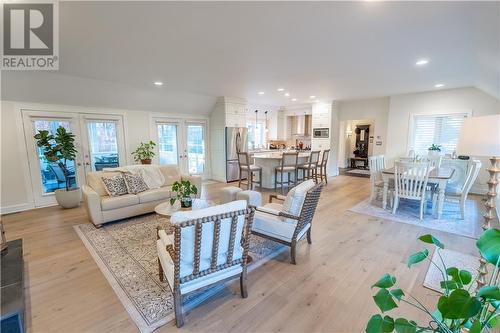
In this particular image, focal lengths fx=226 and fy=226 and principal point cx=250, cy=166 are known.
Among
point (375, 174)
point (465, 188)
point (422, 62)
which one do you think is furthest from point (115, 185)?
point (465, 188)

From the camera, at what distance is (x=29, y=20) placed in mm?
2303

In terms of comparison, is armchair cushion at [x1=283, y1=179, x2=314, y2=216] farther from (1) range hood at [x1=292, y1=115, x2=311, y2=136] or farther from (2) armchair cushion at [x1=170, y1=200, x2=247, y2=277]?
(1) range hood at [x1=292, y1=115, x2=311, y2=136]

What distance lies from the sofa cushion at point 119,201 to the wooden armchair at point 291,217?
235 centimetres


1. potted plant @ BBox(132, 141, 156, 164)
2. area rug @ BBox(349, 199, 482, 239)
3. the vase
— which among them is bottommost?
area rug @ BBox(349, 199, 482, 239)

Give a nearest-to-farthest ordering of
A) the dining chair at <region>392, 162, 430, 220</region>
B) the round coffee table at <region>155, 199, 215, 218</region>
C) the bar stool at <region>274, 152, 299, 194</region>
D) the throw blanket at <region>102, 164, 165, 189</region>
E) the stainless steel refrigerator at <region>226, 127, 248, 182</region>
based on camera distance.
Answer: the round coffee table at <region>155, 199, 215, 218</region>
the dining chair at <region>392, 162, 430, 220</region>
the throw blanket at <region>102, 164, 165, 189</region>
the bar stool at <region>274, 152, 299, 194</region>
the stainless steel refrigerator at <region>226, 127, 248, 182</region>

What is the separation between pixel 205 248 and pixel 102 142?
518 centimetres

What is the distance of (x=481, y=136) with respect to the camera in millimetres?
1673

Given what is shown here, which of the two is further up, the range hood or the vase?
the range hood

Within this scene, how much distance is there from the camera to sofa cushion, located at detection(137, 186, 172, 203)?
13.3 ft

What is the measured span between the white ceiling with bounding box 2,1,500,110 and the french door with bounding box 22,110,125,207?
599 mm

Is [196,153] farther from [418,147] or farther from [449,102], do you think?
[449,102]

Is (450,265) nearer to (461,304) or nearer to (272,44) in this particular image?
(461,304)

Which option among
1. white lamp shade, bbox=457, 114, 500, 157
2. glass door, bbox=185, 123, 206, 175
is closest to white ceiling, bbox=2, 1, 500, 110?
white lamp shade, bbox=457, 114, 500, 157

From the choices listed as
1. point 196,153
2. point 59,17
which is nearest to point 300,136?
point 196,153
